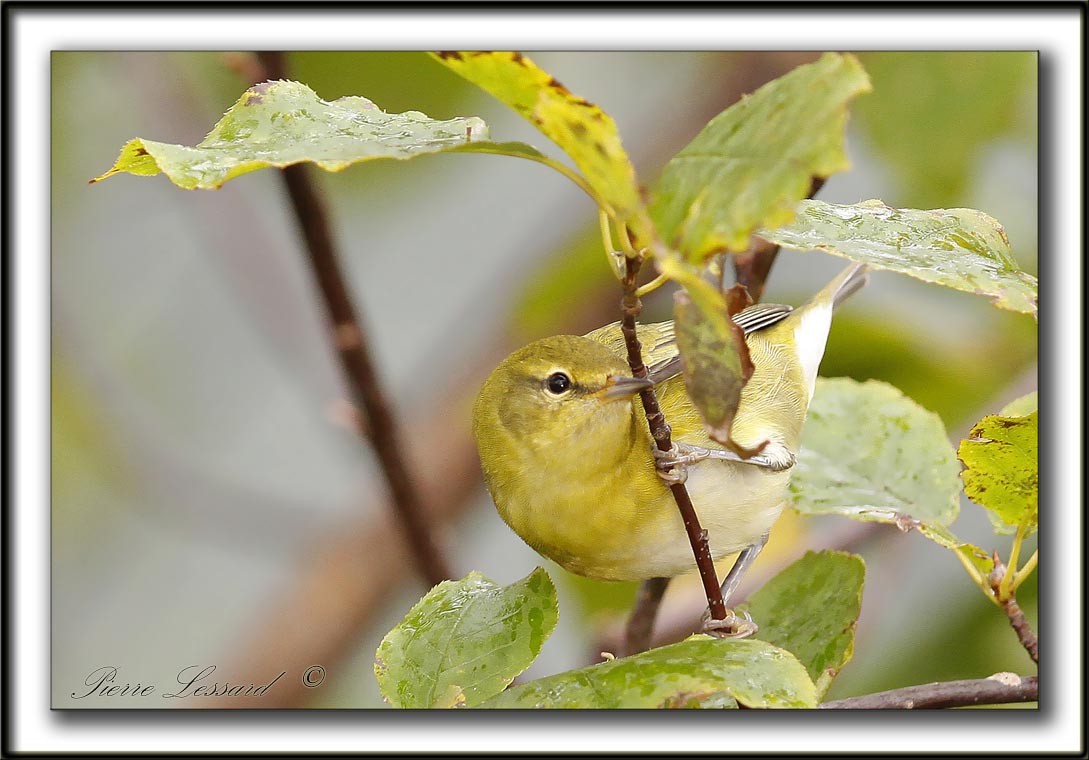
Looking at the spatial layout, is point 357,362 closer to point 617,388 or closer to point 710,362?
point 617,388

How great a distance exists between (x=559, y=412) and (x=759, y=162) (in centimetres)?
94

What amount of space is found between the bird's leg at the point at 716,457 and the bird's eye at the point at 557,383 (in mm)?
192

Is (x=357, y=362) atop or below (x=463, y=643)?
atop

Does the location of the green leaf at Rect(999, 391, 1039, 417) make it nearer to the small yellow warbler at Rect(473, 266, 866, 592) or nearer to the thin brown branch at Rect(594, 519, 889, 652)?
the small yellow warbler at Rect(473, 266, 866, 592)

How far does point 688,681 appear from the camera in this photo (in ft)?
3.75

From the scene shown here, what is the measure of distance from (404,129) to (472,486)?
1.64 m

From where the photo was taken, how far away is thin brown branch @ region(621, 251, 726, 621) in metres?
0.98

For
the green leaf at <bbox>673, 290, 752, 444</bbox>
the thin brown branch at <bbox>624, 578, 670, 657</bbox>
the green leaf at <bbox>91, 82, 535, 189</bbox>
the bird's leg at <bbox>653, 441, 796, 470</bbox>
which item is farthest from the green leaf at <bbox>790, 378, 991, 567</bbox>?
the green leaf at <bbox>91, 82, 535, 189</bbox>

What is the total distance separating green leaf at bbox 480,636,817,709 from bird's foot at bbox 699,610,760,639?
0.21 m

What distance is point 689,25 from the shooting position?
1601 millimetres

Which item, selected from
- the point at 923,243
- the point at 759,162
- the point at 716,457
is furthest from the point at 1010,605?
the point at 759,162

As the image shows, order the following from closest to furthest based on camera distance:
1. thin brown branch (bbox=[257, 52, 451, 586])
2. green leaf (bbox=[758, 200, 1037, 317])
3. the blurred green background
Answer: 1. green leaf (bbox=[758, 200, 1037, 317])
2. thin brown branch (bbox=[257, 52, 451, 586])
3. the blurred green background

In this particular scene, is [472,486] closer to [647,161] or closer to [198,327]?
[647,161]

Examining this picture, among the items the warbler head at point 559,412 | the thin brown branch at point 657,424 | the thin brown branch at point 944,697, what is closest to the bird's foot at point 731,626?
the thin brown branch at point 657,424
